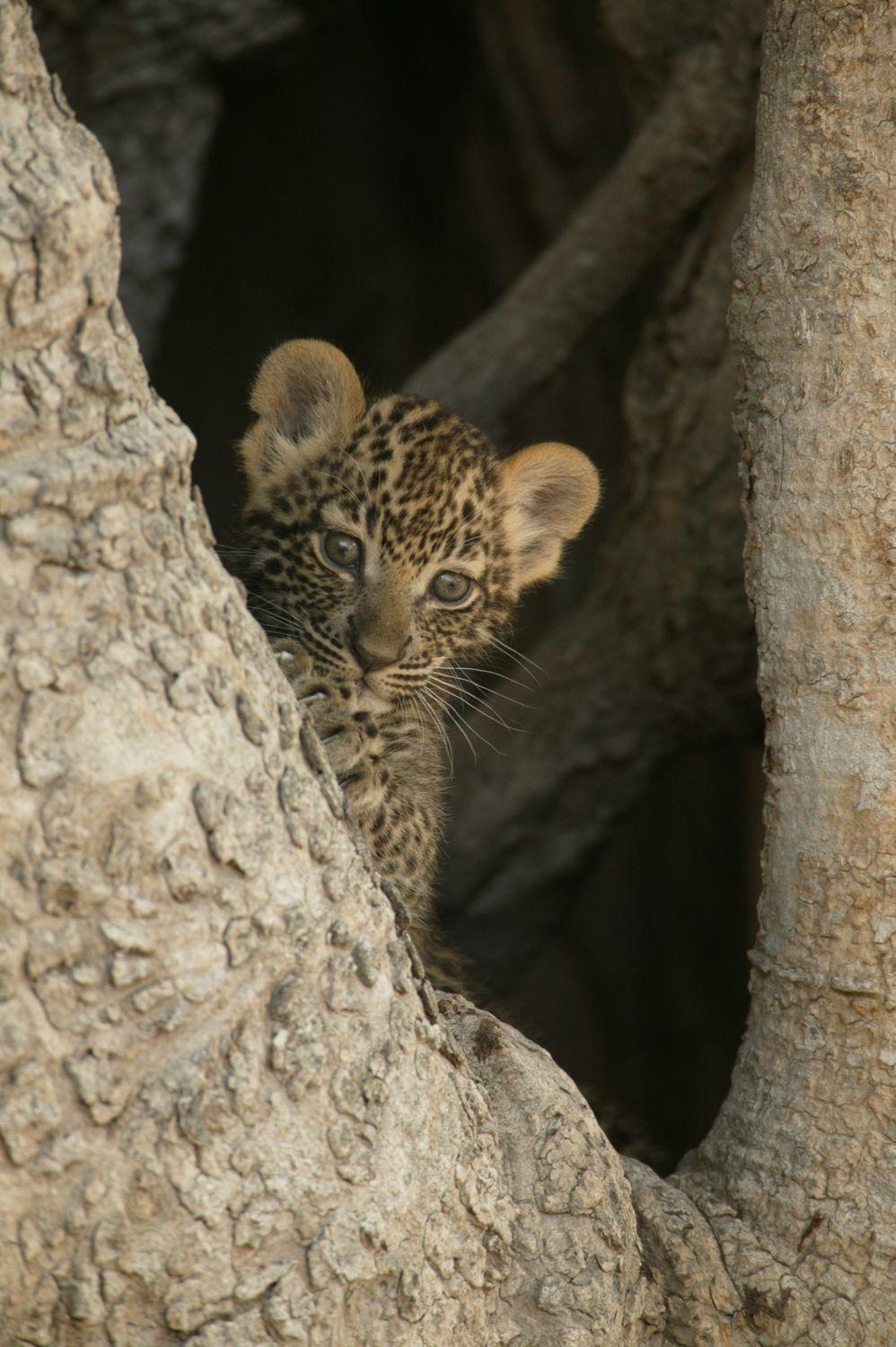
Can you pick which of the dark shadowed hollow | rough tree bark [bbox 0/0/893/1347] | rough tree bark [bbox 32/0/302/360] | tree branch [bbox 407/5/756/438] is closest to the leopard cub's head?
rough tree bark [bbox 0/0/893/1347]

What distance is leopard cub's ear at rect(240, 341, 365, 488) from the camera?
399 cm

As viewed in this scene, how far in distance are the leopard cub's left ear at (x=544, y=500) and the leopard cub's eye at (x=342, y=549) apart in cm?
62

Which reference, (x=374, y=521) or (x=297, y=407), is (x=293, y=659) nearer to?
(x=374, y=521)

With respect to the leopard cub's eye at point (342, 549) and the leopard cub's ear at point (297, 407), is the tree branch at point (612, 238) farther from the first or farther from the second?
the leopard cub's eye at point (342, 549)

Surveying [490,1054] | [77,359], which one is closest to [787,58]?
[77,359]

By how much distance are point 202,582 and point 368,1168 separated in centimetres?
105

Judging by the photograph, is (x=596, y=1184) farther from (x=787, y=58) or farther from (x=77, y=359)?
(x=787, y=58)

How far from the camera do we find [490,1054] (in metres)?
3.11

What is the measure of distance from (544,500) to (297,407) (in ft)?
2.73

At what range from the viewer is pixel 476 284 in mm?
8930

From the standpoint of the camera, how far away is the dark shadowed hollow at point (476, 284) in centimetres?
773

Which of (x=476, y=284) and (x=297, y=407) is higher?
(x=476, y=284)

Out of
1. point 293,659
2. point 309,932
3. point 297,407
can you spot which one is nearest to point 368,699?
point 293,659

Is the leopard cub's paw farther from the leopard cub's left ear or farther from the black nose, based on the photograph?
the leopard cub's left ear
